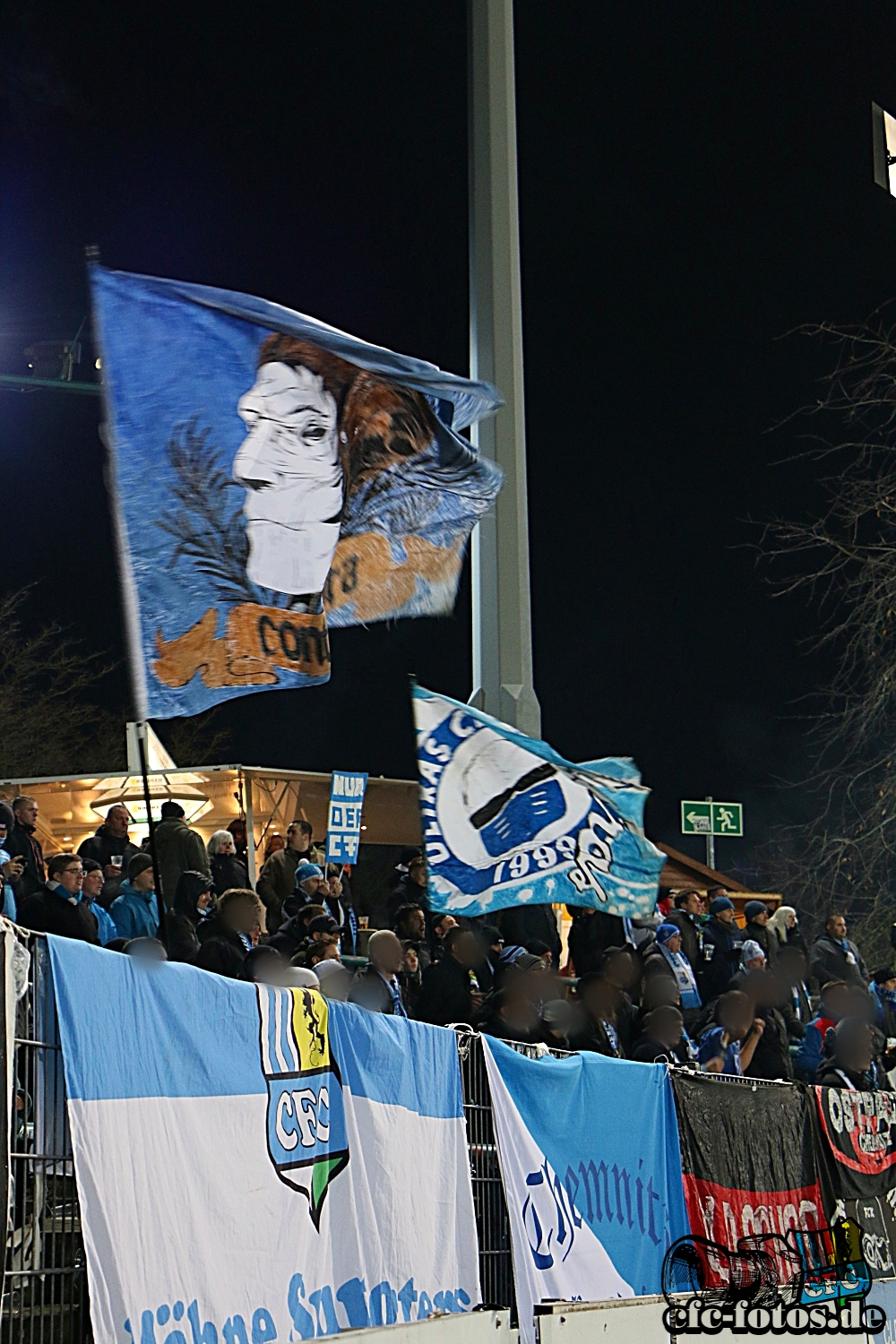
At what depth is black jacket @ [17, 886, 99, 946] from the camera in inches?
401

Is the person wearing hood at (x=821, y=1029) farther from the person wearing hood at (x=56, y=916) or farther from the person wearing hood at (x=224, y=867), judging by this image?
the person wearing hood at (x=56, y=916)

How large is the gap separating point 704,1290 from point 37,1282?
5.89m

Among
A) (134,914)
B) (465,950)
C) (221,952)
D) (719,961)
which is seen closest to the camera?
(221,952)

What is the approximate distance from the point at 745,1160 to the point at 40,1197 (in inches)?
288

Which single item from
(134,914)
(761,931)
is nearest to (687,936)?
(761,931)

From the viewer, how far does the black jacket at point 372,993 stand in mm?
9648

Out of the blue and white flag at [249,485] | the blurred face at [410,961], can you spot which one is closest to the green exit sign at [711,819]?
the blurred face at [410,961]

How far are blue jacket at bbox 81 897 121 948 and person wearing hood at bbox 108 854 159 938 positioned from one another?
41 millimetres

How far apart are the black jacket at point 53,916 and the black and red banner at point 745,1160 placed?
392cm

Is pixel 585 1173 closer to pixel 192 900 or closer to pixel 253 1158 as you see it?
pixel 253 1158

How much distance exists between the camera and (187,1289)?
5379 mm

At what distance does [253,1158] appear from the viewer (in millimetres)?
5945

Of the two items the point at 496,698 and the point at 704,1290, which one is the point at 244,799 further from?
the point at 704,1290

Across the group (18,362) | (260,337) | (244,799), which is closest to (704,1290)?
(260,337)
